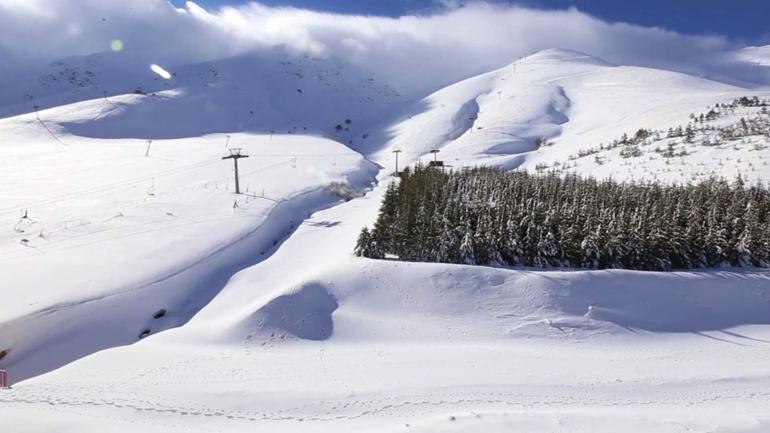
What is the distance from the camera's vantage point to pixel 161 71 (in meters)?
142

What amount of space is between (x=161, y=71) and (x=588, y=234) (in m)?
153

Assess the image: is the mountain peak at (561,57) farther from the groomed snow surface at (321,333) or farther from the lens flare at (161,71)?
the groomed snow surface at (321,333)

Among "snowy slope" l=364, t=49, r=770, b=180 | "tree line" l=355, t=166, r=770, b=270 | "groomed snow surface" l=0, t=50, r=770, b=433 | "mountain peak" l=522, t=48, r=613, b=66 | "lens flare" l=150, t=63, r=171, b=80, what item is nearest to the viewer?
"groomed snow surface" l=0, t=50, r=770, b=433

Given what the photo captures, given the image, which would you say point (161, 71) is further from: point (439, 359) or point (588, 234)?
point (439, 359)

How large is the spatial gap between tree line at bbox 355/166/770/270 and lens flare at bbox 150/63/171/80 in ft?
440

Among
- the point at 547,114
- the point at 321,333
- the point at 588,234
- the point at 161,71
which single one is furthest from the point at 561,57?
the point at 321,333

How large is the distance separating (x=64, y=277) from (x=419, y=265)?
15.1 m

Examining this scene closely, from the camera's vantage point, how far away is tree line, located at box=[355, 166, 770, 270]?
61.7ft

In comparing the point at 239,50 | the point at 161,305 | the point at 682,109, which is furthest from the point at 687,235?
the point at 239,50

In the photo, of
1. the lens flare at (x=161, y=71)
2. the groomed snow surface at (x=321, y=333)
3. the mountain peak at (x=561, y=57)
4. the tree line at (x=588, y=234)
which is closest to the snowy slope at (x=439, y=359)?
the groomed snow surface at (x=321, y=333)

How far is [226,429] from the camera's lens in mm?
10367

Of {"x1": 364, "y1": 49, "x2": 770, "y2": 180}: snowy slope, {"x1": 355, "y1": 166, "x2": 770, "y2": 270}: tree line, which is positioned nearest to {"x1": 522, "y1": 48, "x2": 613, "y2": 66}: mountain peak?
{"x1": 364, "y1": 49, "x2": 770, "y2": 180}: snowy slope

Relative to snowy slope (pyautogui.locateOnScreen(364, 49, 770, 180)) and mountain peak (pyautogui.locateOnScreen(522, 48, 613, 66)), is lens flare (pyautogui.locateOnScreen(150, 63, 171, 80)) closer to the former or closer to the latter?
snowy slope (pyautogui.locateOnScreen(364, 49, 770, 180))

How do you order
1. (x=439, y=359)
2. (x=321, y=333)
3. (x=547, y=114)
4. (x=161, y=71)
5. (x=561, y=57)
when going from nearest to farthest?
(x=439, y=359) < (x=321, y=333) < (x=547, y=114) < (x=161, y=71) < (x=561, y=57)
